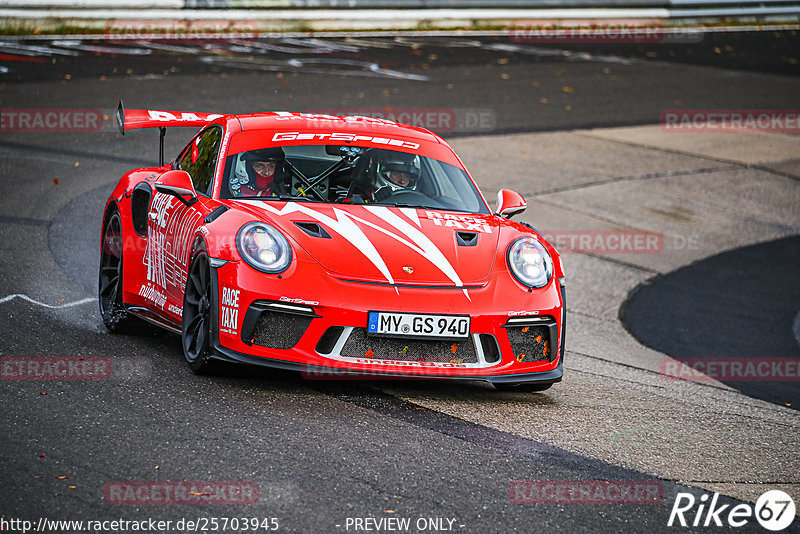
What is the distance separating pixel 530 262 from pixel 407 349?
3.09 ft

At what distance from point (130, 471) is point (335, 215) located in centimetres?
217

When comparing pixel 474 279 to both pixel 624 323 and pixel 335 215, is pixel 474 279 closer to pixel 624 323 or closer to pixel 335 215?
pixel 335 215

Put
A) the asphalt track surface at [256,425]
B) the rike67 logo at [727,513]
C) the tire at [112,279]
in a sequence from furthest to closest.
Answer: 1. the tire at [112,279]
2. the rike67 logo at [727,513]
3. the asphalt track surface at [256,425]

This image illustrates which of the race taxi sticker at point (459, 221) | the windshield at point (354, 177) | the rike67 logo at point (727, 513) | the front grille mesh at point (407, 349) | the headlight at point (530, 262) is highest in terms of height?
the windshield at point (354, 177)

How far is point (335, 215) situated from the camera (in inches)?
241

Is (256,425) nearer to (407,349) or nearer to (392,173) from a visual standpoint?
(407,349)

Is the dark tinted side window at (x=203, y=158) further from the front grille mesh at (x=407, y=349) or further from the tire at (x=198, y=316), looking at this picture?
the front grille mesh at (x=407, y=349)

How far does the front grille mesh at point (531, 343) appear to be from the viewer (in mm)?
5848

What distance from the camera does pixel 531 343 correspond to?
5918 mm

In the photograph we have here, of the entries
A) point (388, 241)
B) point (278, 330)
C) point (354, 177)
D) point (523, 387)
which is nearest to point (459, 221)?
point (388, 241)

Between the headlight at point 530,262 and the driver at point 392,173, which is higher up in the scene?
the driver at point 392,173

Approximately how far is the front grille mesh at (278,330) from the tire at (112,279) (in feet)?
5.85

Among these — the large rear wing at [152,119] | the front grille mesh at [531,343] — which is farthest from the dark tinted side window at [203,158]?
the front grille mesh at [531,343]

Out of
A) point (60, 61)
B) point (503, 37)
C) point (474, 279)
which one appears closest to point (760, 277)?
point (474, 279)
